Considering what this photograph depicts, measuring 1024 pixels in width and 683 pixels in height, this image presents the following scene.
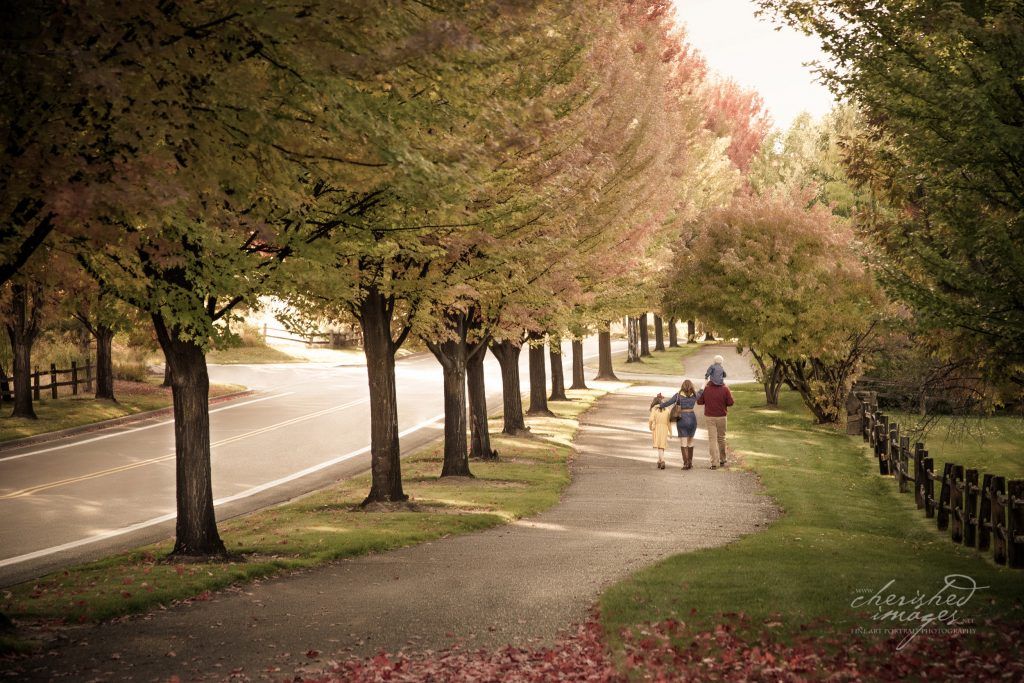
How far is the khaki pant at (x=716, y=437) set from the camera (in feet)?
69.0

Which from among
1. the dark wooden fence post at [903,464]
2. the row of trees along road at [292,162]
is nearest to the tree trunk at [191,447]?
the row of trees along road at [292,162]

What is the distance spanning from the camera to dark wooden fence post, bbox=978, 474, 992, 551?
12.6 m

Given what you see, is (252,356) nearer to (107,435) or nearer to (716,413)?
(107,435)

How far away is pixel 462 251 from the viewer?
576 inches

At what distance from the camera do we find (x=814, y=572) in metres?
10.2

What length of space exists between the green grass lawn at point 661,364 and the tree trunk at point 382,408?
122ft

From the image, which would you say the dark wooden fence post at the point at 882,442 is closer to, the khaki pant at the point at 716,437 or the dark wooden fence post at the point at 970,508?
the khaki pant at the point at 716,437

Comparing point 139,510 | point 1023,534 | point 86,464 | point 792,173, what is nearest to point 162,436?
point 86,464

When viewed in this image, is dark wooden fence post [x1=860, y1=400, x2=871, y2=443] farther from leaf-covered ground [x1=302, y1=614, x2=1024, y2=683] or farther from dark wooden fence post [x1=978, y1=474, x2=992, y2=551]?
leaf-covered ground [x1=302, y1=614, x2=1024, y2=683]

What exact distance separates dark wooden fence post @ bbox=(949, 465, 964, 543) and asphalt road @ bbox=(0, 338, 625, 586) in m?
10.8

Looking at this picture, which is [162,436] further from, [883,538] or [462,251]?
[883,538]

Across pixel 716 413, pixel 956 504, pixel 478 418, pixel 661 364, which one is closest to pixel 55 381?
pixel 478 418

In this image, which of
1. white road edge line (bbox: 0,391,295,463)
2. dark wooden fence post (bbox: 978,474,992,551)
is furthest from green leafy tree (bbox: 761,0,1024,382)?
white road edge line (bbox: 0,391,295,463)

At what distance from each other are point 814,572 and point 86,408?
26123 millimetres
